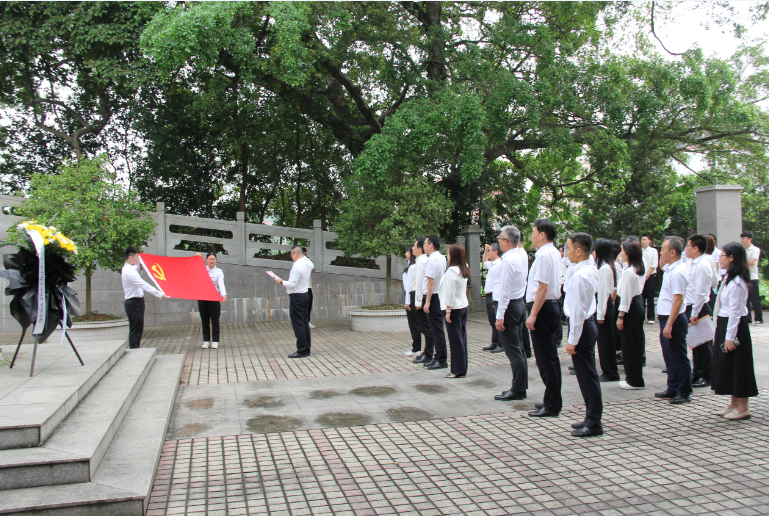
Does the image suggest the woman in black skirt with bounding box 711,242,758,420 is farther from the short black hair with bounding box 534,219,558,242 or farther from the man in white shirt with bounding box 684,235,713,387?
the short black hair with bounding box 534,219,558,242

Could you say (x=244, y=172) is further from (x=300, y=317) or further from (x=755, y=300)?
(x=755, y=300)

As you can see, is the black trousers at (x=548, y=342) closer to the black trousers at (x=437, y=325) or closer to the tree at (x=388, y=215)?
the black trousers at (x=437, y=325)

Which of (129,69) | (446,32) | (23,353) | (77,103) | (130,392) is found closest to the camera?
(130,392)

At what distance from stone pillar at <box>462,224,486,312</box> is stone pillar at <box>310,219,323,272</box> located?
160 inches

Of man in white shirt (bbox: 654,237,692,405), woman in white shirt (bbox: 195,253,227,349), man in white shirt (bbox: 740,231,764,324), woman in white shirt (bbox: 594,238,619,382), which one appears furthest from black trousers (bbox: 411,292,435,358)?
man in white shirt (bbox: 740,231,764,324)

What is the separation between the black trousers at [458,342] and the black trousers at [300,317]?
2.72 meters

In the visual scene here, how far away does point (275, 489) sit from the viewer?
12.2 ft

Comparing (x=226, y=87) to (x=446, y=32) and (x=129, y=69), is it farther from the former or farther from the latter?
(x=446, y=32)

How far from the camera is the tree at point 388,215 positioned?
1216 centimetres

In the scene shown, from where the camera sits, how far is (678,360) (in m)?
5.77

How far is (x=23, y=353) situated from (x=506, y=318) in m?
6.04

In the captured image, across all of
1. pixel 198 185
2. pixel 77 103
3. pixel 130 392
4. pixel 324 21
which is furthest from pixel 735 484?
pixel 77 103

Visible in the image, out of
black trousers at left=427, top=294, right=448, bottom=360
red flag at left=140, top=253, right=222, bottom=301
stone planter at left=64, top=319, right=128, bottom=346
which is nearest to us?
black trousers at left=427, top=294, right=448, bottom=360

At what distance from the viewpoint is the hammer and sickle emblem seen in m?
9.56
